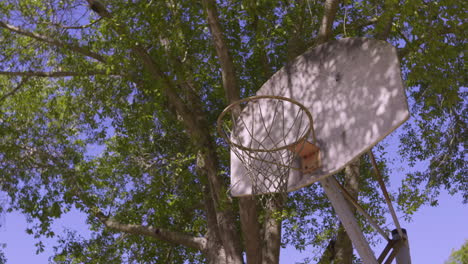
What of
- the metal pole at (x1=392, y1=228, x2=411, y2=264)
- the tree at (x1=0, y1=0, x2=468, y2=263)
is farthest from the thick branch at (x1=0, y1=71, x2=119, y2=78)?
the metal pole at (x1=392, y1=228, x2=411, y2=264)

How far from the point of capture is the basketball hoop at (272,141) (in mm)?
6309

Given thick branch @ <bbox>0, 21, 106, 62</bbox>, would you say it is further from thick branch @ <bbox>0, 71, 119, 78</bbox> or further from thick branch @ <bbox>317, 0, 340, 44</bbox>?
thick branch @ <bbox>317, 0, 340, 44</bbox>

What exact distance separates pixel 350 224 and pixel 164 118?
15.3 ft

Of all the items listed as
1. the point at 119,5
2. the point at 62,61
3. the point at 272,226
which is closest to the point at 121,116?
the point at 62,61

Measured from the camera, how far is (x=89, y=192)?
1031cm

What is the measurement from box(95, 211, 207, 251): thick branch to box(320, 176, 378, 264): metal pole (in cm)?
333

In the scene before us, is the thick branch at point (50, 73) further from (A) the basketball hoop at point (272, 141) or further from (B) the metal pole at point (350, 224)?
(B) the metal pole at point (350, 224)

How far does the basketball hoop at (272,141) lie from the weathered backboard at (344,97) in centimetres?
11

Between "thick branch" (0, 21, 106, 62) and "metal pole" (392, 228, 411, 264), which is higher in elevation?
"thick branch" (0, 21, 106, 62)

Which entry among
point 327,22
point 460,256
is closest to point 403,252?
point 327,22

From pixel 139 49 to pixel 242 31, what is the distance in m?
2.00

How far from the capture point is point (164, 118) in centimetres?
997

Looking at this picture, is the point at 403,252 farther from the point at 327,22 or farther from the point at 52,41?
the point at 52,41

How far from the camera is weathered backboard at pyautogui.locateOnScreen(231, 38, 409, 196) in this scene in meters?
5.79
